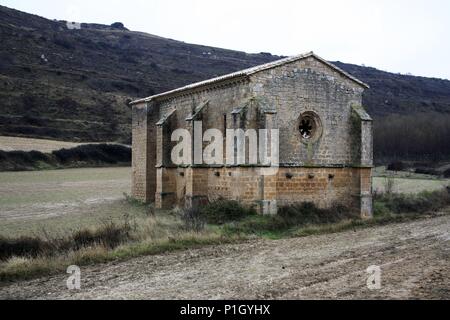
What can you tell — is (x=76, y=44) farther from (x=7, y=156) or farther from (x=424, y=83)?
(x=424, y=83)

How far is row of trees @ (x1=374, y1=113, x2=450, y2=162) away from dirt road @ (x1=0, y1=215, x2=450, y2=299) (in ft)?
160

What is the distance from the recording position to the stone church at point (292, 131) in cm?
1644

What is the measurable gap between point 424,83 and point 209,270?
93.8m

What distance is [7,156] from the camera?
36750mm

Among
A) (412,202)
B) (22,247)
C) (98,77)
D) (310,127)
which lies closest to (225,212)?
(310,127)

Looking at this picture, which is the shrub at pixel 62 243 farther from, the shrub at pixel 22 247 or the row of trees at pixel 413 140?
Answer: the row of trees at pixel 413 140

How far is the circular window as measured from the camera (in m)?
17.7

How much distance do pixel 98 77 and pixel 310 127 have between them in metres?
52.1

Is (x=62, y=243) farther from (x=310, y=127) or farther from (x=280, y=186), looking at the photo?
(x=310, y=127)

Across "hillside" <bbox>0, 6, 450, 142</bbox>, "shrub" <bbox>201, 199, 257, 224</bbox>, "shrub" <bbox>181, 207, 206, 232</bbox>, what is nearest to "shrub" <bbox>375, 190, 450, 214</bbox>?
"shrub" <bbox>201, 199, 257, 224</bbox>

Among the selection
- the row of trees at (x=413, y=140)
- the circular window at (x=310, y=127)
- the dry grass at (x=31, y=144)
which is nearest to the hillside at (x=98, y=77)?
the dry grass at (x=31, y=144)

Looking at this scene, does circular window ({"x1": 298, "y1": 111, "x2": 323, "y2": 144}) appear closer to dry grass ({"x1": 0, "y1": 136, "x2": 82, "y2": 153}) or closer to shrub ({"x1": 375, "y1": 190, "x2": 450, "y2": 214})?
shrub ({"x1": 375, "y1": 190, "x2": 450, "y2": 214})

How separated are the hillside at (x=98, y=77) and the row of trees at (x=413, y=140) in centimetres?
846

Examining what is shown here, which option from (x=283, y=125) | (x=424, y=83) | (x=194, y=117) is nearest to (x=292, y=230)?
(x=283, y=125)
